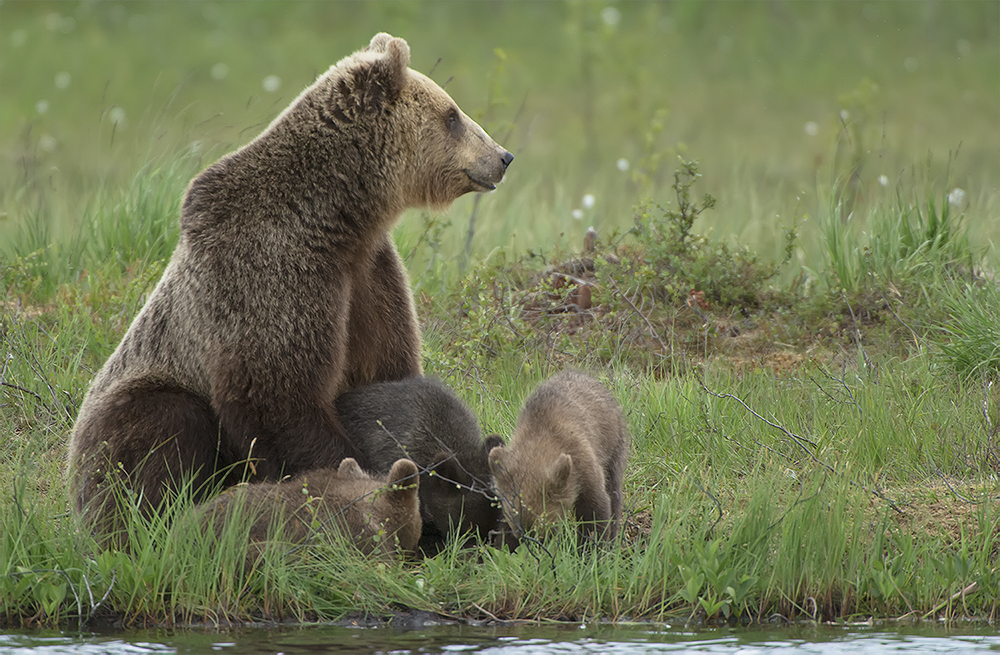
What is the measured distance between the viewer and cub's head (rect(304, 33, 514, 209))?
595 cm

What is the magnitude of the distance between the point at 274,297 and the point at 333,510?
0.96 metres

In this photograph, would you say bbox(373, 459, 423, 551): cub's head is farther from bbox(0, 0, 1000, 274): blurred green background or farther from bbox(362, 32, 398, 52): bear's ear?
bbox(0, 0, 1000, 274): blurred green background

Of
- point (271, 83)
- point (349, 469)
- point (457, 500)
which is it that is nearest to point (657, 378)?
point (457, 500)

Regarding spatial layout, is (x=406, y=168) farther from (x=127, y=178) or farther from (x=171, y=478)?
(x=127, y=178)

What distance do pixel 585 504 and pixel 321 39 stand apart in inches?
899

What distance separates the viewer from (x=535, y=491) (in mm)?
5402

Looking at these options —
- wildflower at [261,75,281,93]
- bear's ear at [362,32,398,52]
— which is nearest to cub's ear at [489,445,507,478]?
bear's ear at [362,32,398,52]

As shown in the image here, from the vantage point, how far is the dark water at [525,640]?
460 centimetres

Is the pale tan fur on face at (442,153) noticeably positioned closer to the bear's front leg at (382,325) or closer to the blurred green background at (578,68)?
the bear's front leg at (382,325)

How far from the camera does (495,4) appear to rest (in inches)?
1144

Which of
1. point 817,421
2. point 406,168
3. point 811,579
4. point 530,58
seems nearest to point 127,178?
point 406,168

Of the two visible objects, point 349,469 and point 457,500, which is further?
point 457,500

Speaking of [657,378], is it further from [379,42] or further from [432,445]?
[379,42]

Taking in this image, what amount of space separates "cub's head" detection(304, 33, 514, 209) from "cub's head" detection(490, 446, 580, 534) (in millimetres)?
1387
